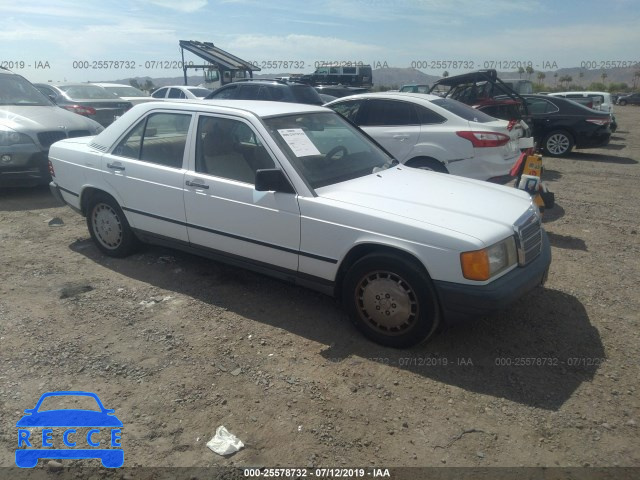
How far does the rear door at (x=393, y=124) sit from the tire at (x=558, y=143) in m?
6.84

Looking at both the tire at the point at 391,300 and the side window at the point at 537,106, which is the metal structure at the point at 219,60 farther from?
the tire at the point at 391,300

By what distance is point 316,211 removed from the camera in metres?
3.64

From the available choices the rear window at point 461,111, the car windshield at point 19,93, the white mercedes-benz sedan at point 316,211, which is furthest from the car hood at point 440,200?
the car windshield at point 19,93

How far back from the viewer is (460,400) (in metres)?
3.07

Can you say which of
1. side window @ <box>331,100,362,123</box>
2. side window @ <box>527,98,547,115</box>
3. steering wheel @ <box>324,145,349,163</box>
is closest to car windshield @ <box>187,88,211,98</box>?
side window @ <box>331,100,362,123</box>

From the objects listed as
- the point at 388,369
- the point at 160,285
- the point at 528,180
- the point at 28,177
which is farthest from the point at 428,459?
the point at 28,177

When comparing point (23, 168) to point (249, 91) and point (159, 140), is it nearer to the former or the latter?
point (159, 140)

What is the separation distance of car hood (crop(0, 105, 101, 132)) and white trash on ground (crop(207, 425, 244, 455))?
22.1 feet

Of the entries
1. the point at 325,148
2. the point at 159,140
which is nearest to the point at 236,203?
the point at 325,148

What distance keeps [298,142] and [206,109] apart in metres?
0.96

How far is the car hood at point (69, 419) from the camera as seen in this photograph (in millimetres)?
2854

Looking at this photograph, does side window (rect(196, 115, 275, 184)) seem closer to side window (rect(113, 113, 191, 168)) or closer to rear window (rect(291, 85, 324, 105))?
side window (rect(113, 113, 191, 168))

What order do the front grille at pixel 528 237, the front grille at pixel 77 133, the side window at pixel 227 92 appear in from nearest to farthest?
1. the front grille at pixel 528 237
2. the front grille at pixel 77 133
3. the side window at pixel 227 92

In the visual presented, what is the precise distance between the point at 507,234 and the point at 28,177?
7.05m
